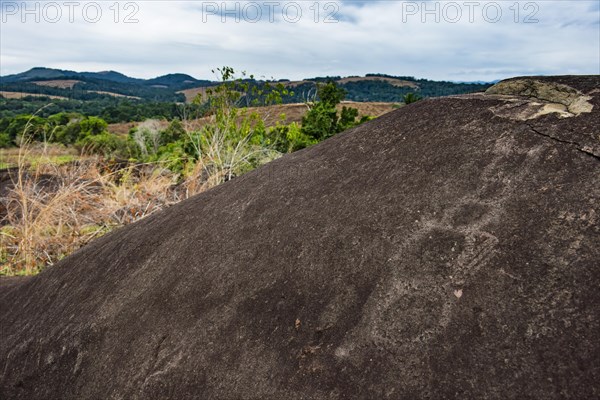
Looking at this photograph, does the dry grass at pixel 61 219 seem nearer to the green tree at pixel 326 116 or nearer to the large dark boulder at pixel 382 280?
the green tree at pixel 326 116

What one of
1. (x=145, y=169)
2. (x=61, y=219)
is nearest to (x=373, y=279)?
(x=61, y=219)

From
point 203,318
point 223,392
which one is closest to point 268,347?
point 223,392

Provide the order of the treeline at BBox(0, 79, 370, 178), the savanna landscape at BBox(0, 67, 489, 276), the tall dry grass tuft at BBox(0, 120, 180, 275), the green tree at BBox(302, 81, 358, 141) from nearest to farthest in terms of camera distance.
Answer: the tall dry grass tuft at BBox(0, 120, 180, 275) → the savanna landscape at BBox(0, 67, 489, 276) → the treeline at BBox(0, 79, 370, 178) → the green tree at BBox(302, 81, 358, 141)

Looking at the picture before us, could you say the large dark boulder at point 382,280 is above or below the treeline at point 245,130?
below

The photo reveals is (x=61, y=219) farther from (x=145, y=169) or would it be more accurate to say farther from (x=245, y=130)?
(x=145, y=169)

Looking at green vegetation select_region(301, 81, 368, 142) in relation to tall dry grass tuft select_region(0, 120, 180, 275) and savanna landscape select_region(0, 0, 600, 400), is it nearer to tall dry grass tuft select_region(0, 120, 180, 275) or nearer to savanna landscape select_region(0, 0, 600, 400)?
tall dry grass tuft select_region(0, 120, 180, 275)

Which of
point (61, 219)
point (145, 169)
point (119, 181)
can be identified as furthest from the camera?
point (145, 169)

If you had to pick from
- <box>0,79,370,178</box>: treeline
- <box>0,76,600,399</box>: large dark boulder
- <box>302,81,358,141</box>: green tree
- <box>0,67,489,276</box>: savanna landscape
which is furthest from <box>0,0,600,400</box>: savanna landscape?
<box>302,81,358,141</box>: green tree

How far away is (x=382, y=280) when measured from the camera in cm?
174

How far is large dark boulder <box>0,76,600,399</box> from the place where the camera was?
1.46 m

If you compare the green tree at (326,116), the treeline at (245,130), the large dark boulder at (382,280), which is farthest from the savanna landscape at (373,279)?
the green tree at (326,116)

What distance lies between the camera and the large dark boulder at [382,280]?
1.46m

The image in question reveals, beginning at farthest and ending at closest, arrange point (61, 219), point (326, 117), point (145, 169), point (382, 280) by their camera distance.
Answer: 1. point (145, 169)
2. point (326, 117)
3. point (61, 219)
4. point (382, 280)

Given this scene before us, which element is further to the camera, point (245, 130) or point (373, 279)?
point (245, 130)
